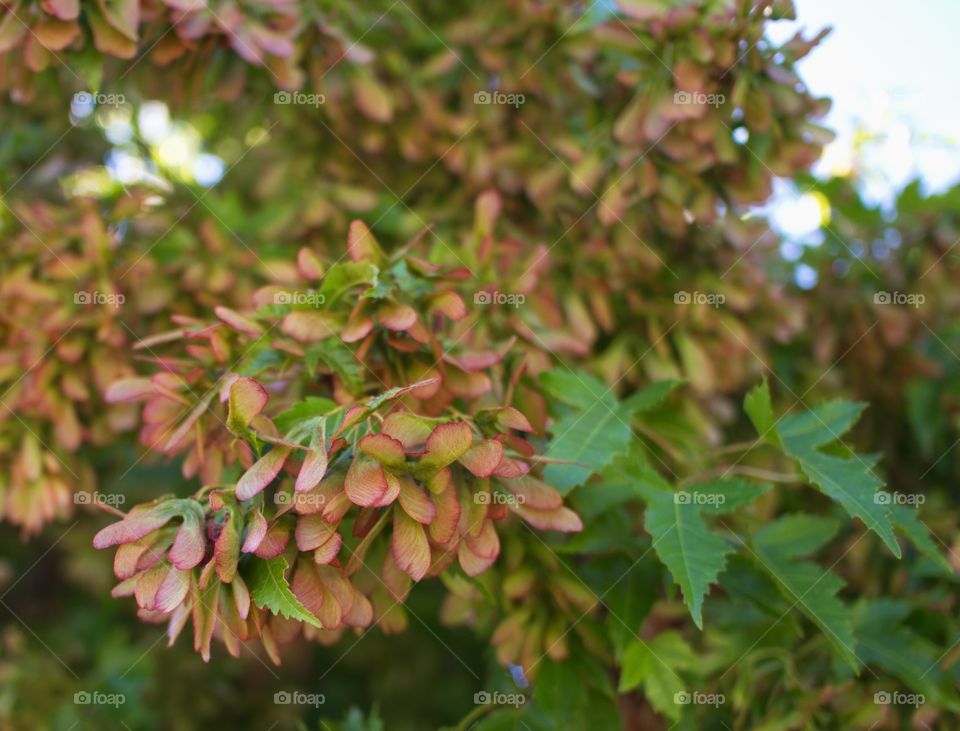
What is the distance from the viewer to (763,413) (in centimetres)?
98

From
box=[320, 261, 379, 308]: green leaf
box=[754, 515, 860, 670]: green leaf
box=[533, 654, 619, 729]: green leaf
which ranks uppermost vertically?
box=[320, 261, 379, 308]: green leaf

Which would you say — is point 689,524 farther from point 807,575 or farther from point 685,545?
point 807,575

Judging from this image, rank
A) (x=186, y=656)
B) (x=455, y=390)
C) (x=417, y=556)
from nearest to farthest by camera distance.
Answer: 1. (x=417, y=556)
2. (x=455, y=390)
3. (x=186, y=656)

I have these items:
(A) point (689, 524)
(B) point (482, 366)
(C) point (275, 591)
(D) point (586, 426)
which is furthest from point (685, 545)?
(C) point (275, 591)

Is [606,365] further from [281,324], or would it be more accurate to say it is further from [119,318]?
[119,318]

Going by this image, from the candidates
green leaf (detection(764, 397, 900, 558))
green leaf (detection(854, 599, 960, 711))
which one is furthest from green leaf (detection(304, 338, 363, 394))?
green leaf (detection(854, 599, 960, 711))

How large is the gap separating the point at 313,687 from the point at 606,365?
106 cm

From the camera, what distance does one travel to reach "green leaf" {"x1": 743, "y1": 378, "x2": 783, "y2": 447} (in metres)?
0.97

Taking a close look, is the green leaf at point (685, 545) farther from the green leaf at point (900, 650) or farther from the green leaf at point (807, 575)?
the green leaf at point (900, 650)

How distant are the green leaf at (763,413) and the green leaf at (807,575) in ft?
0.46

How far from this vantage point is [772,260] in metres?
1.61

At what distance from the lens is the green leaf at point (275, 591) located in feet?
2.37

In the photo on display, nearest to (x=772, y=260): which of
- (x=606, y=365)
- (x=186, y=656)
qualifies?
(x=606, y=365)

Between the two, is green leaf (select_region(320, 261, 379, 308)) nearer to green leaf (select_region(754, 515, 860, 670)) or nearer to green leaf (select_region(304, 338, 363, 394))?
green leaf (select_region(304, 338, 363, 394))
